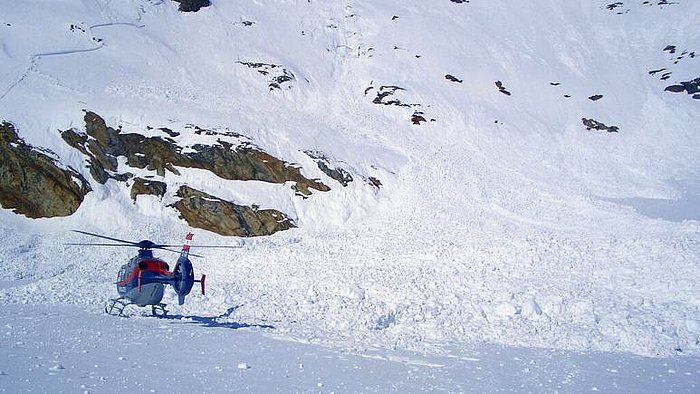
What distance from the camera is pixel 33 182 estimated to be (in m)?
20.4

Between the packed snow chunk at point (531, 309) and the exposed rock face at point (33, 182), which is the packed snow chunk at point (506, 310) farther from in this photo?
the exposed rock face at point (33, 182)

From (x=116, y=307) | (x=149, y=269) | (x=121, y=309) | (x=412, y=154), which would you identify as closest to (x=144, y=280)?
(x=149, y=269)

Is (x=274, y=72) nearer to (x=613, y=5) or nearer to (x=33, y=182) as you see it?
→ (x=33, y=182)

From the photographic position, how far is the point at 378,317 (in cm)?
1291

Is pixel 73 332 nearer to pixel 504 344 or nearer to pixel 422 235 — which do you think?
pixel 504 344

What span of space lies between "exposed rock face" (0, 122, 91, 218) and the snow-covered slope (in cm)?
52

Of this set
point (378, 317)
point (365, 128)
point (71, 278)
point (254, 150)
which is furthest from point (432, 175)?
point (71, 278)

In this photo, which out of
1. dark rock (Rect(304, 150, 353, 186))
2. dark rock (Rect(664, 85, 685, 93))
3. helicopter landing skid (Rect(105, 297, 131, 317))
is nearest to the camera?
helicopter landing skid (Rect(105, 297, 131, 317))

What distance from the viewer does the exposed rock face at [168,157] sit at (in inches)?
873

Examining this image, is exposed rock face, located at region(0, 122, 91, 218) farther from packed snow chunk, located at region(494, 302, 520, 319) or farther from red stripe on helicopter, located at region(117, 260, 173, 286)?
packed snow chunk, located at region(494, 302, 520, 319)

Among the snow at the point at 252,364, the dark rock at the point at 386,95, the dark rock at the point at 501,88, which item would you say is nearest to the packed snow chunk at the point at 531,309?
the snow at the point at 252,364

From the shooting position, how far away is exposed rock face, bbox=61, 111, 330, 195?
22.2 meters

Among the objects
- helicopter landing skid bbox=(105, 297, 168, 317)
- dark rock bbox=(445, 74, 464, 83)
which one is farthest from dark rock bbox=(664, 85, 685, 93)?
helicopter landing skid bbox=(105, 297, 168, 317)

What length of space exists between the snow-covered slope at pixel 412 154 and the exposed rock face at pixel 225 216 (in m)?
0.50
